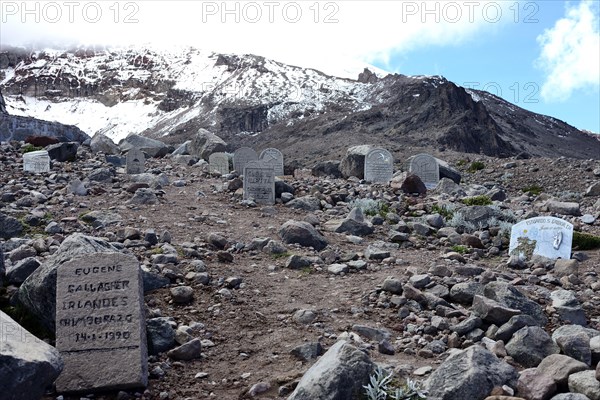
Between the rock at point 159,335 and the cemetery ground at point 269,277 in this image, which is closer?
the cemetery ground at point 269,277

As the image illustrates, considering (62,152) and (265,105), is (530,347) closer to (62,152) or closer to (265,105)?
(62,152)

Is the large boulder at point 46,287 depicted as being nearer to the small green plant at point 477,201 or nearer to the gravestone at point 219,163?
the small green plant at point 477,201

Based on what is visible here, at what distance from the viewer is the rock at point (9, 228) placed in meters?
8.82

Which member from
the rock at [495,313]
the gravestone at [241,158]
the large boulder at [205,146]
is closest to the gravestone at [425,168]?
the gravestone at [241,158]

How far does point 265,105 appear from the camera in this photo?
10262 cm

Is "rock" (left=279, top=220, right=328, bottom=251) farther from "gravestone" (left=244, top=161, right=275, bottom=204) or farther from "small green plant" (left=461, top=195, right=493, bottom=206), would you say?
"small green plant" (left=461, top=195, right=493, bottom=206)

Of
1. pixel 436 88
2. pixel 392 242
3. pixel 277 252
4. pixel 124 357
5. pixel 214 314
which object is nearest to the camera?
pixel 124 357

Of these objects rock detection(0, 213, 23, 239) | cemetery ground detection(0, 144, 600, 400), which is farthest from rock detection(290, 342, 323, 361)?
rock detection(0, 213, 23, 239)

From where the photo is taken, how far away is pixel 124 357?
504 centimetres

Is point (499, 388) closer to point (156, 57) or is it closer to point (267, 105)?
point (267, 105)

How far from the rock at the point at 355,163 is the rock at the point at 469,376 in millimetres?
15213

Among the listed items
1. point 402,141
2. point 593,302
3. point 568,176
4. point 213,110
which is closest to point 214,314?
point 593,302

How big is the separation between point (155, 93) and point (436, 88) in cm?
8671

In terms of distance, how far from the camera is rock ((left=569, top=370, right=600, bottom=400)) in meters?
4.06
